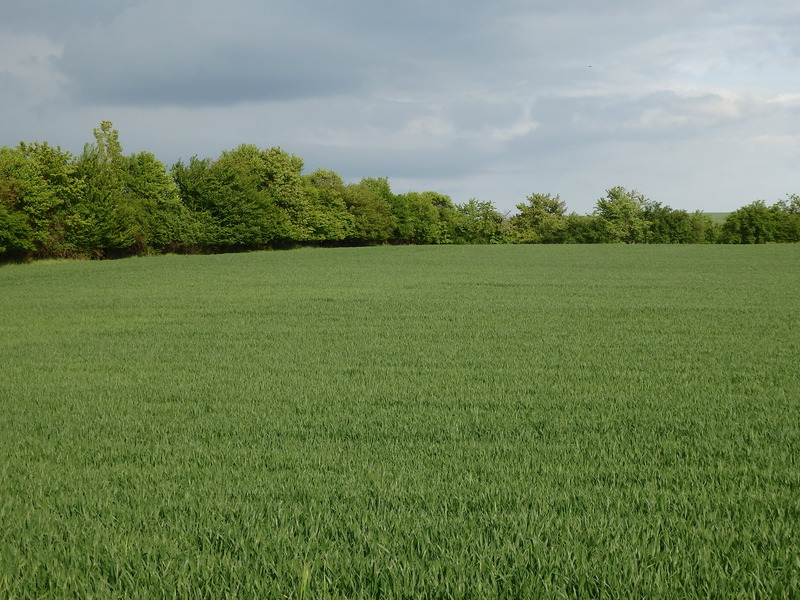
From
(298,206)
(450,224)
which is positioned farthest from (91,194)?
(450,224)

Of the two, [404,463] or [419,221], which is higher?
[419,221]

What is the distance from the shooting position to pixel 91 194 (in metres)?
38.6

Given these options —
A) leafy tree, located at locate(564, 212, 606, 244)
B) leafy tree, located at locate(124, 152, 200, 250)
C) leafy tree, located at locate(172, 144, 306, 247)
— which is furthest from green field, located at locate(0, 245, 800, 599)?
leafy tree, located at locate(564, 212, 606, 244)

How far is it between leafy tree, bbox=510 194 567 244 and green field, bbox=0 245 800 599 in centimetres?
6841

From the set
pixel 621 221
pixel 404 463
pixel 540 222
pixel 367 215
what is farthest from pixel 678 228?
pixel 404 463

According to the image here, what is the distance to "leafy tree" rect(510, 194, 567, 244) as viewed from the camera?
7850cm

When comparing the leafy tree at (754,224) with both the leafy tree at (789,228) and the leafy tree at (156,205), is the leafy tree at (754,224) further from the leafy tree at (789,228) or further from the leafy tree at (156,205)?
the leafy tree at (156,205)

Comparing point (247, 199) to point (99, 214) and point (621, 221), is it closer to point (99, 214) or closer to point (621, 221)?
point (99, 214)

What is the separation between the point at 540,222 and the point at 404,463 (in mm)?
88940

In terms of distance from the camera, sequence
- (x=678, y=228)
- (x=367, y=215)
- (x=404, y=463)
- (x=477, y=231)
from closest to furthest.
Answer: (x=404, y=463)
(x=367, y=215)
(x=678, y=228)
(x=477, y=231)

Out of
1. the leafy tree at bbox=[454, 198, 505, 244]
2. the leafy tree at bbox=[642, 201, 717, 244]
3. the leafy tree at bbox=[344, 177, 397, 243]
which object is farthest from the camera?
the leafy tree at bbox=[454, 198, 505, 244]

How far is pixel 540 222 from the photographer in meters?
90.4

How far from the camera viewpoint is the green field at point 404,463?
2953 millimetres

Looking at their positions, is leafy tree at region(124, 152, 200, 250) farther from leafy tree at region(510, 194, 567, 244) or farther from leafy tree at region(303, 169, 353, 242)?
leafy tree at region(510, 194, 567, 244)
